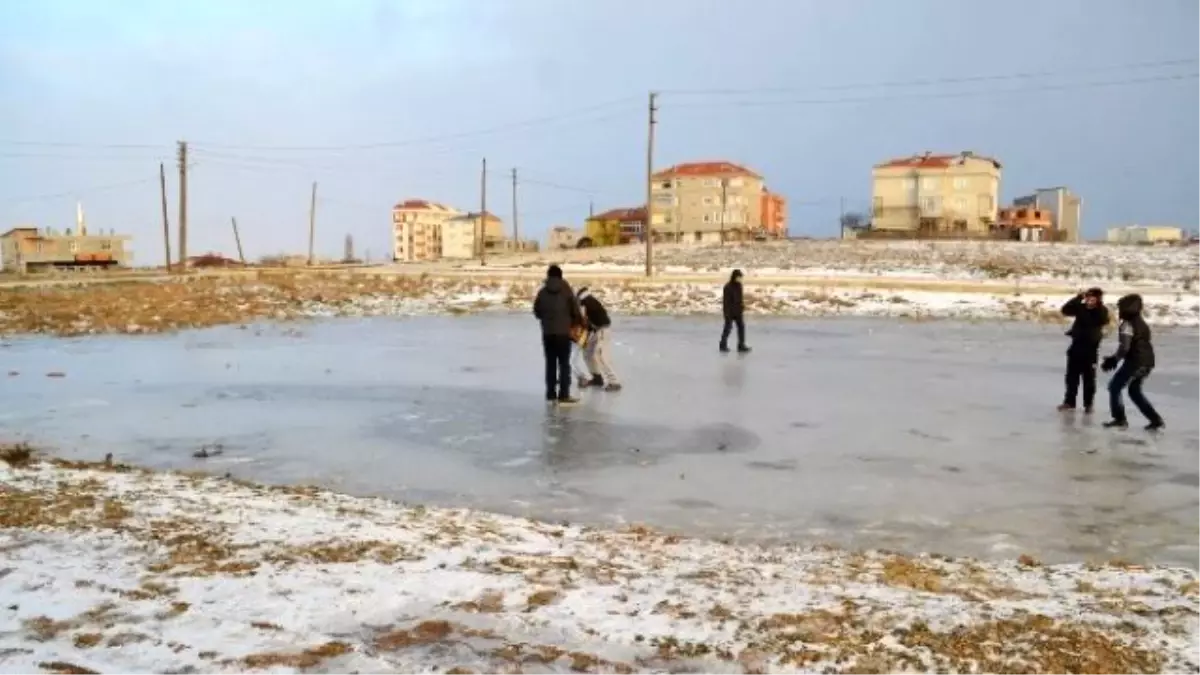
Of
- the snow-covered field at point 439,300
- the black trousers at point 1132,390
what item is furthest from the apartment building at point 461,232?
the black trousers at point 1132,390

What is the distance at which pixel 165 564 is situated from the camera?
5562 millimetres

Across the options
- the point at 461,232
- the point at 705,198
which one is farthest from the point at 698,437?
the point at 461,232

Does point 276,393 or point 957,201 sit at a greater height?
point 957,201

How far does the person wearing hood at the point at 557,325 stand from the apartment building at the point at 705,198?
327 ft

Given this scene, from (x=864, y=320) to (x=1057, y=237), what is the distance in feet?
228

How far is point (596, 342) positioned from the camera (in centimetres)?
1468

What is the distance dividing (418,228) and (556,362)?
506 ft

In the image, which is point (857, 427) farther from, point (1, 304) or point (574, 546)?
point (1, 304)

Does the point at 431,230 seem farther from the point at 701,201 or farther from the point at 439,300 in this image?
the point at 439,300

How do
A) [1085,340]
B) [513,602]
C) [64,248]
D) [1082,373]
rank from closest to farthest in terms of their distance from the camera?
1. [513,602]
2. [1085,340]
3. [1082,373]
4. [64,248]

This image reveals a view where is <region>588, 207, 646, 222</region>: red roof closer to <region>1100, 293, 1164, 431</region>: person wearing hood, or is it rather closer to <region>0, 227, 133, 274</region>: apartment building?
<region>0, 227, 133, 274</region>: apartment building

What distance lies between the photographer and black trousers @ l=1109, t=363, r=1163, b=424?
11172 millimetres

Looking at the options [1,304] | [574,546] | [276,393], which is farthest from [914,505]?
[1,304]

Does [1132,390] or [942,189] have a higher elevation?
[942,189]
